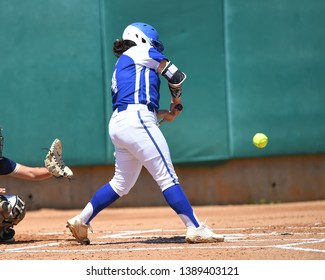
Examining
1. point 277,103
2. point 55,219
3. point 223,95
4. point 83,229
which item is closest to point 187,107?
point 223,95

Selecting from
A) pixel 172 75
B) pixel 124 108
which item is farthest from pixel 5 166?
pixel 172 75

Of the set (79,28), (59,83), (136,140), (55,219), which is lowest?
(55,219)

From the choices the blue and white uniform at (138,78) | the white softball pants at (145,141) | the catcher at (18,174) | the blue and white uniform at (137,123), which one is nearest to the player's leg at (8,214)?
the catcher at (18,174)

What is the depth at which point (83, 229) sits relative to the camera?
7.48 metres

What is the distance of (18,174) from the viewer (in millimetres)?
8055

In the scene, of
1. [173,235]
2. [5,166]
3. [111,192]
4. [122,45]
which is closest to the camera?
[111,192]

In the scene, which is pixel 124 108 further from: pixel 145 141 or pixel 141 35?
pixel 141 35

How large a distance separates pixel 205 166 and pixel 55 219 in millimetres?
Answer: 2328

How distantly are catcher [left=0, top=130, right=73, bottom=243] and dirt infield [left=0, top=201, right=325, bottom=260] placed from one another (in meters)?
0.21

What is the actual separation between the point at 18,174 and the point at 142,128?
1523mm

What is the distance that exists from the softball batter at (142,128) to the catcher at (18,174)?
564mm

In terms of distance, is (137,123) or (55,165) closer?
(137,123)

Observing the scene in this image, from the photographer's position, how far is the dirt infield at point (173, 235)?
6.46m

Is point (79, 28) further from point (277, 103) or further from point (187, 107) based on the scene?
point (277, 103)
